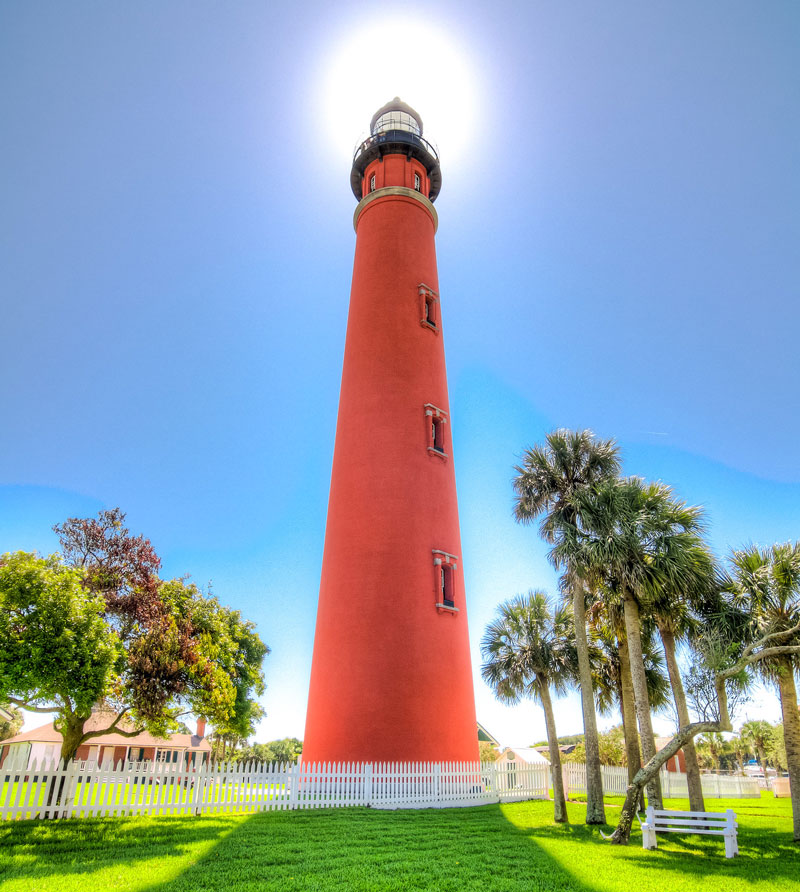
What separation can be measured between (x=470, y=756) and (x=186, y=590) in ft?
30.8

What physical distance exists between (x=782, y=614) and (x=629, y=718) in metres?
5.70

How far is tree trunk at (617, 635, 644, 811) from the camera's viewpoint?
664 inches

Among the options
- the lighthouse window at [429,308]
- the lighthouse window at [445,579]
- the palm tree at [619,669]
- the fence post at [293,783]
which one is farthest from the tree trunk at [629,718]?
the lighthouse window at [429,308]

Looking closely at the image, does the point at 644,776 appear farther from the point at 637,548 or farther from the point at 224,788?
the point at 224,788

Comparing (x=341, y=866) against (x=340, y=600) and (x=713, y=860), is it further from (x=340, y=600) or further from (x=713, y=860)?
(x=340, y=600)

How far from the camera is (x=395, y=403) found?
64.0ft

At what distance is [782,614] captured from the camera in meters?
14.0

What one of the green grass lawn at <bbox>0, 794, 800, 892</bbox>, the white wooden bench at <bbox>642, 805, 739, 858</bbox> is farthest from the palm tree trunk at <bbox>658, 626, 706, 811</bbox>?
the white wooden bench at <bbox>642, 805, 739, 858</bbox>

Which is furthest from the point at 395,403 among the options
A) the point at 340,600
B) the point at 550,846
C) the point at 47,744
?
the point at 47,744

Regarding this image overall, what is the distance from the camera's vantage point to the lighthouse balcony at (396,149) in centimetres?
2406

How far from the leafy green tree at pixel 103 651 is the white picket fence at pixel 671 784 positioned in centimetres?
1646

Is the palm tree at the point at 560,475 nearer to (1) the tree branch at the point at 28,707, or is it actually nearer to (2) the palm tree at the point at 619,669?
(2) the palm tree at the point at 619,669

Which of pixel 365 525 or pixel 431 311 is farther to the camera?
pixel 431 311

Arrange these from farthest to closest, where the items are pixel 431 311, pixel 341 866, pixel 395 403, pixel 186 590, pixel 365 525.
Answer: pixel 431 311
pixel 395 403
pixel 365 525
pixel 186 590
pixel 341 866
